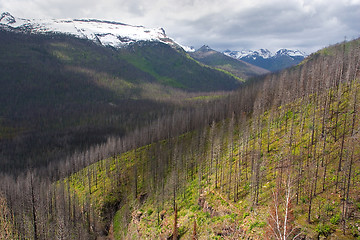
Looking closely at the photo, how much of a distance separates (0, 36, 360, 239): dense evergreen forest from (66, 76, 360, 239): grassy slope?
25cm

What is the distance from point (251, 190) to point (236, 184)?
22.7 ft

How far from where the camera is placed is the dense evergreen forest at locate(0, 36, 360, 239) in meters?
35.4

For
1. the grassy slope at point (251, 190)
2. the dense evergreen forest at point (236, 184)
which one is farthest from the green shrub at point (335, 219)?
the dense evergreen forest at point (236, 184)

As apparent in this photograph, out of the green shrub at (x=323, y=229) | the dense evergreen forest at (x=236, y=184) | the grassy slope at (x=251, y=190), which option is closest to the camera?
the green shrub at (x=323, y=229)

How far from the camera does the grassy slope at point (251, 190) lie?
3509 cm

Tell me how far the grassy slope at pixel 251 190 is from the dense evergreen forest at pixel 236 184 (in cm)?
25

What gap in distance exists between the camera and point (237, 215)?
44.3m

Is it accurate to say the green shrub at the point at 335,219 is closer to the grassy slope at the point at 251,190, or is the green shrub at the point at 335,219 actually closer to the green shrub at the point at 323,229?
the grassy slope at the point at 251,190

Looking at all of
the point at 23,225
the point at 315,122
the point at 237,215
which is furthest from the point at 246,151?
the point at 23,225

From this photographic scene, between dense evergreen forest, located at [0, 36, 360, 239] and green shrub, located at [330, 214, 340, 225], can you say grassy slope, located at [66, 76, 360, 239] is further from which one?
dense evergreen forest, located at [0, 36, 360, 239]

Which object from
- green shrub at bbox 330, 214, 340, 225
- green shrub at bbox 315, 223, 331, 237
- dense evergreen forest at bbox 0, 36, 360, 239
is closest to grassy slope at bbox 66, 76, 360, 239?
green shrub at bbox 330, 214, 340, 225

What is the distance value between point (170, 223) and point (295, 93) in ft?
243

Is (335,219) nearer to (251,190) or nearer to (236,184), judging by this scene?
(251,190)

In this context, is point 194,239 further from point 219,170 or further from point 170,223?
point 219,170
